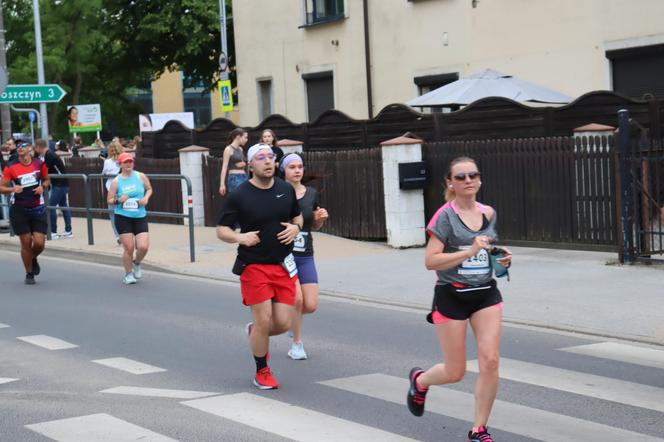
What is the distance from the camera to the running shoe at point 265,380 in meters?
8.03

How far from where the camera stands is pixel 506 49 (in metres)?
22.3

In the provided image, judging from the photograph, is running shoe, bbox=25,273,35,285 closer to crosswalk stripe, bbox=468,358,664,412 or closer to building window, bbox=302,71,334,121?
crosswalk stripe, bbox=468,358,664,412

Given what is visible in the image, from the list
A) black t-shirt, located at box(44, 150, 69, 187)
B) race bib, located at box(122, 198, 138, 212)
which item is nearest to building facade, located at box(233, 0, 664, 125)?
black t-shirt, located at box(44, 150, 69, 187)

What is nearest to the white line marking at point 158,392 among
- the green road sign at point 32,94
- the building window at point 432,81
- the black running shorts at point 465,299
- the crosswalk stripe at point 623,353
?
the black running shorts at point 465,299

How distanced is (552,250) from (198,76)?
33.1 meters

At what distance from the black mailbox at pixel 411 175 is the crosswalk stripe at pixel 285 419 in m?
9.24

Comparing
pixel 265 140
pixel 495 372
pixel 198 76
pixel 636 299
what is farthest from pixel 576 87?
pixel 198 76

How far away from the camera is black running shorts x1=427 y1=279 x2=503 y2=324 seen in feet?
20.9

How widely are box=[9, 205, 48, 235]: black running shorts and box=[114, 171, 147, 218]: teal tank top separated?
3.87ft

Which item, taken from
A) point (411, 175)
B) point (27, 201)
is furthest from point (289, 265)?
point (411, 175)

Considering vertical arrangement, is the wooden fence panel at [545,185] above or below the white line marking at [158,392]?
above

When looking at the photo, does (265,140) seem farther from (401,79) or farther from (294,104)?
(294,104)

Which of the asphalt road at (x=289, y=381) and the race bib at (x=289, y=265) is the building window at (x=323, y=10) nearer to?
the asphalt road at (x=289, y=381)

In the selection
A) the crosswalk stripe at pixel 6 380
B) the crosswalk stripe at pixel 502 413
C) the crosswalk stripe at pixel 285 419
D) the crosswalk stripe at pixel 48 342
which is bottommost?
the crosswalk stripe at pixel 502 413
